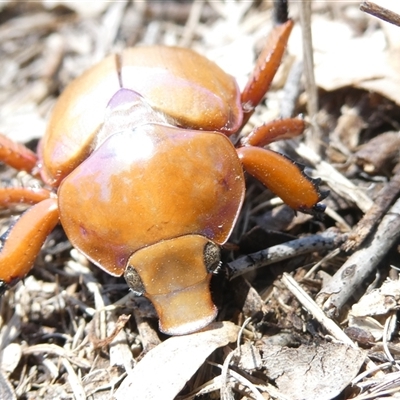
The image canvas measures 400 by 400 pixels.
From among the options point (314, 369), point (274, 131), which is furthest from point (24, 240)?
point (314, 369)

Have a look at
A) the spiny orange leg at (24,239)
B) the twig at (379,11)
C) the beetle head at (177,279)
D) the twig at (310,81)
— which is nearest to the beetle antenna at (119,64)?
the spiny orange leg at (24,239)

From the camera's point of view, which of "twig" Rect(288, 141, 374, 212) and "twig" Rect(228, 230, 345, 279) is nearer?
"twig" Rect(228, 230, 345, 279)

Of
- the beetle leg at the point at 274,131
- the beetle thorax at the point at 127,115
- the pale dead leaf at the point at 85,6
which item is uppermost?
the beetle thorax at the point at 127,115

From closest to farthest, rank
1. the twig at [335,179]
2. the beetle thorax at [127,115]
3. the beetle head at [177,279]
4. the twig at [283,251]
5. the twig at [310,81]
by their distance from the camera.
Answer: the beetle head at [177,279]
the beetle thorax at [127,115]
the twig at [283,251]
the twig at [335,179]
the twig at [310,81]

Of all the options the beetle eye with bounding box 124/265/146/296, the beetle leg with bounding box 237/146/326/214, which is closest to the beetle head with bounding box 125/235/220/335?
the beetle eye with bounding box 124/265/146/296

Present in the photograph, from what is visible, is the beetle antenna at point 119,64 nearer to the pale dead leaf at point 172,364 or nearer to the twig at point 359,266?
the pale dead leaf at point 172,364

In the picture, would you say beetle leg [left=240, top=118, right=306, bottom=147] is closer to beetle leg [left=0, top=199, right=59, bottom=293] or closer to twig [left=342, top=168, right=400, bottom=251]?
twig [left=342, top=168, right=400, bottom=251]

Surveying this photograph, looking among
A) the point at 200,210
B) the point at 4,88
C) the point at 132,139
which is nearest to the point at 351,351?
the point at 200,210
